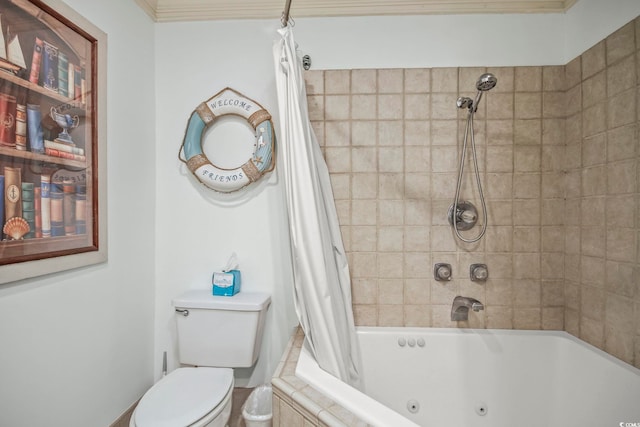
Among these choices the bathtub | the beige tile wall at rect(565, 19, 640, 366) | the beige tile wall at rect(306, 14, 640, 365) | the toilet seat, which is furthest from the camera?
the beige tile wall at rect(306, 14, 640, 365)

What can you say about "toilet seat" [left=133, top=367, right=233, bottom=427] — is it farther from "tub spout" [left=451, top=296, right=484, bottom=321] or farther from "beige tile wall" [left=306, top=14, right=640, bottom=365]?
"tub spout" [left=451, top=296, right=484, bottom=321]

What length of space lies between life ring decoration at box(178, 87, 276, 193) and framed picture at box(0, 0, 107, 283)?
1.31 feet

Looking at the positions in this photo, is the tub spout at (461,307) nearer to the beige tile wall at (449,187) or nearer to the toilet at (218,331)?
the beige tile wall at (449,187)

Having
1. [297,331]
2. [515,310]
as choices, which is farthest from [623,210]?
[297,331]

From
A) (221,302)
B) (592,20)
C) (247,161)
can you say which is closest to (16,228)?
(221,302)

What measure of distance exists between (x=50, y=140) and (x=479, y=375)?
82.8 inches

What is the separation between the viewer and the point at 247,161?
1.59 m

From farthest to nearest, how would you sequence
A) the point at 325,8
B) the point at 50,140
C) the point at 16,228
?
the point at 325,8 → the point at 50,140 → the point at 16,228

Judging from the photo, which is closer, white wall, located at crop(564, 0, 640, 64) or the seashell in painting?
the seashell in painting

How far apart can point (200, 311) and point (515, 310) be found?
1641 mm

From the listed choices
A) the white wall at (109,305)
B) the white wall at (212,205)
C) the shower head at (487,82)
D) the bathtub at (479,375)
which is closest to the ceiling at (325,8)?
the white wall at (212,205)

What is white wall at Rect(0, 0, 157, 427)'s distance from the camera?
985 mm

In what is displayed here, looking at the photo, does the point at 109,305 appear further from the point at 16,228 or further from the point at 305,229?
the point at 305,229

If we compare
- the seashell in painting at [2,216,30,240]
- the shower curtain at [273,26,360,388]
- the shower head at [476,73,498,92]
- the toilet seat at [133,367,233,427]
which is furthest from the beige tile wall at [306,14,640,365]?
the seashell in painting at [2,216,30,240]
